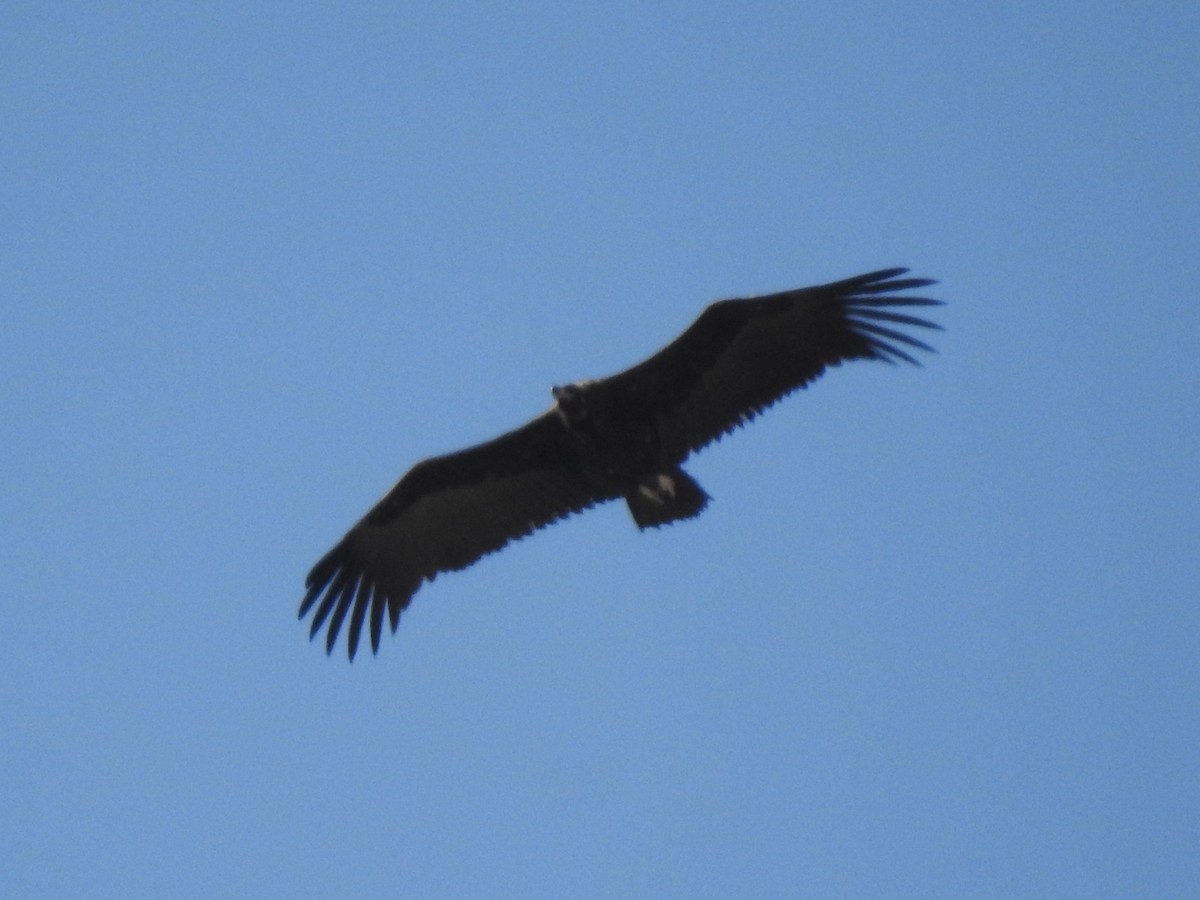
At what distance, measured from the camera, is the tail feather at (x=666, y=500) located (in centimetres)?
1345

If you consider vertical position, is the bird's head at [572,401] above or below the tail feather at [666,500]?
above

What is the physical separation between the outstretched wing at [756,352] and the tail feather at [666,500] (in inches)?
10.6

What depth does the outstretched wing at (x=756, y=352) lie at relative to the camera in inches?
518

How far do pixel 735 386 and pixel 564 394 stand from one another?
1313 mm

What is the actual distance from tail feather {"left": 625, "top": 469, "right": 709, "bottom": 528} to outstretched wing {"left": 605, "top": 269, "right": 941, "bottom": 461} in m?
0.27

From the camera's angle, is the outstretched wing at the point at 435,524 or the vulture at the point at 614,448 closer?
the vulture at the point at 614,448

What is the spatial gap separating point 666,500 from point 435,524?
223cm

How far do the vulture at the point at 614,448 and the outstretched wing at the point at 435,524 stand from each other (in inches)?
0.4

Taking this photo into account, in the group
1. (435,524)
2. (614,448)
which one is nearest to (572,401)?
(614,448)

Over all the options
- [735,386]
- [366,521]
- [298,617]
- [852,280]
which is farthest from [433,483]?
[852,280]

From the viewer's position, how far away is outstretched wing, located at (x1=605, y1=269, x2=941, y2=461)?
43.2 feet

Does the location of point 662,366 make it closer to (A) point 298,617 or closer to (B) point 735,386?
(B) point 735,386

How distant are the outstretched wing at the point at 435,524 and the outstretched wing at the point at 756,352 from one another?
3.73ft

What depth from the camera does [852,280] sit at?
43.1 feet
